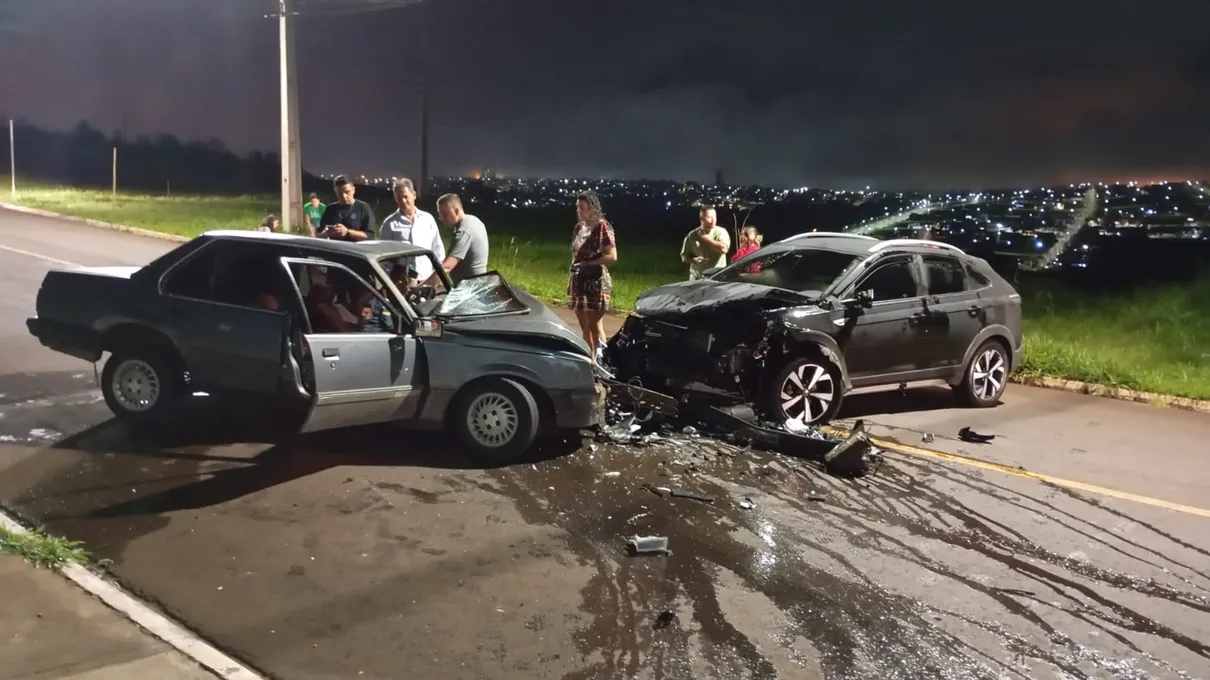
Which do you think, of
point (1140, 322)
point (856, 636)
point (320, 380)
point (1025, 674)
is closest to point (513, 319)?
point (320, 380)

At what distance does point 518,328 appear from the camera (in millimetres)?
6754

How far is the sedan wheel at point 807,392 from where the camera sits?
25.8ft

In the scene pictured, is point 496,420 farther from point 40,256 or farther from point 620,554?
point 40,256

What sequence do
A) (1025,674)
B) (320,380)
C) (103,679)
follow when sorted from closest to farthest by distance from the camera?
(103,679) → (1025,674) → (320,380)

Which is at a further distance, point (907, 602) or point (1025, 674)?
point (907, 602)

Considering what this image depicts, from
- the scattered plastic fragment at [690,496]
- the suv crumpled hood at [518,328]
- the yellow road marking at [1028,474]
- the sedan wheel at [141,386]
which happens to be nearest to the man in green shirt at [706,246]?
the yellow road marking at [1028,474]

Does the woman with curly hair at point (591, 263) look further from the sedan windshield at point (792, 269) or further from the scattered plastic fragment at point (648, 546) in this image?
the scattered plastic fragment at point (648, 546)

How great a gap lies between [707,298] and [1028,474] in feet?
9.46

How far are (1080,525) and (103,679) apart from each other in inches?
222

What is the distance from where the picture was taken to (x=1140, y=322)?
49.4 feet

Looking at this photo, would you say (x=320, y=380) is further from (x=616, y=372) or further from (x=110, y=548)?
Result: (x=616, y=372)

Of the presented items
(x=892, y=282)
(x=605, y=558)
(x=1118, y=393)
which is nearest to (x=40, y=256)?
(x=892, y=282)

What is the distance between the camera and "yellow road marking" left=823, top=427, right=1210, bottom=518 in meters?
6.82

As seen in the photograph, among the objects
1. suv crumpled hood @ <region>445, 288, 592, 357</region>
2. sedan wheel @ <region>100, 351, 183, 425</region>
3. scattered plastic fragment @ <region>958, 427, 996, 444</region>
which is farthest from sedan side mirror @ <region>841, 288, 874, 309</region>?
sedan wheel @ <region>100, 351, 183, 425</region>
